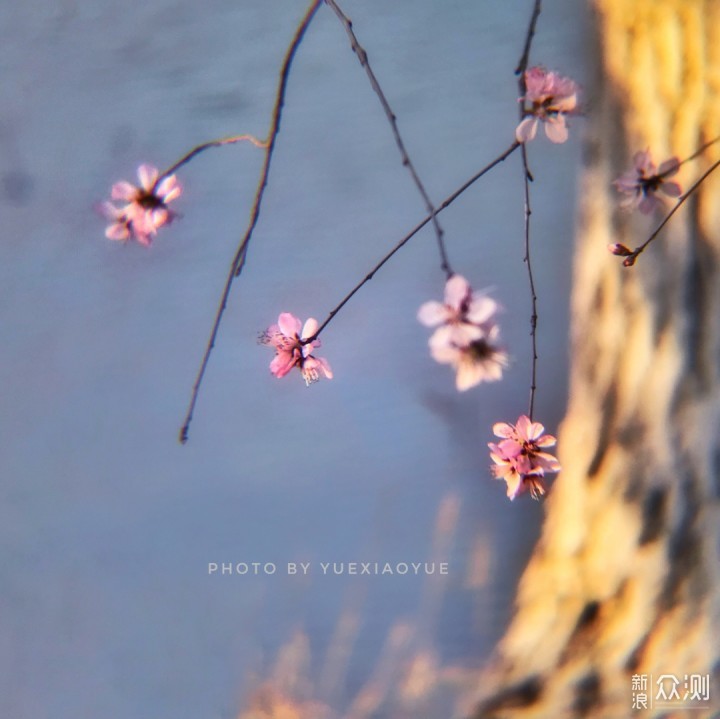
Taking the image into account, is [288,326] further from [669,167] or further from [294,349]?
[669,167]

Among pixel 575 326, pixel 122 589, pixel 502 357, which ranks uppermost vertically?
pixel 575 326

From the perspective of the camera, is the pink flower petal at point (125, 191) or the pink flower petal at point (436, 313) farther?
the pink flower petal at point (125, 191)

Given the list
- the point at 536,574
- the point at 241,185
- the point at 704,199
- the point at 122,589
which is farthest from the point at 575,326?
the point at 122,589

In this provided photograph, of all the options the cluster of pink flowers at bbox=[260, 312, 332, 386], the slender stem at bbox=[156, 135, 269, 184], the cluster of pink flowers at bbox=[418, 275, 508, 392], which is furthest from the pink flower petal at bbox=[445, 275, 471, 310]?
the slender stem at bbox=[156, 135, 269, 184]

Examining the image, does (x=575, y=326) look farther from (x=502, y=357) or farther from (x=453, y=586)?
(x=453, y=586)

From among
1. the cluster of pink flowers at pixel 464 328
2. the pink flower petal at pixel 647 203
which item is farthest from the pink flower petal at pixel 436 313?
the pink flower petal at pixel 647 203

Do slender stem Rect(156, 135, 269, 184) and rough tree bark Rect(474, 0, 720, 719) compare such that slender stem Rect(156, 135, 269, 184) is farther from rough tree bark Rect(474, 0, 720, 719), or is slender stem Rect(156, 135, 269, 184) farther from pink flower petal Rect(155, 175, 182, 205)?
rough tree bark Rect(474, 0, 720, 719)

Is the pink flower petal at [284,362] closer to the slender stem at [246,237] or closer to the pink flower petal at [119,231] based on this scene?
the slender stem at [246,237]
